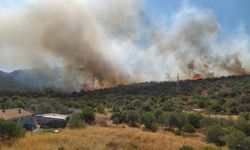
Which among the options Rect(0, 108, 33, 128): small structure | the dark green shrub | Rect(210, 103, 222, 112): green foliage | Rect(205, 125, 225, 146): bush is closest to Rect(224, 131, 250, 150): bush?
Rect(205, 125, 225, 146): bush

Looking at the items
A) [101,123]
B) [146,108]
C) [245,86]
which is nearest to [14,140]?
[101,123]

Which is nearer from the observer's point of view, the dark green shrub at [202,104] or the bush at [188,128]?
the bush at [188,128]

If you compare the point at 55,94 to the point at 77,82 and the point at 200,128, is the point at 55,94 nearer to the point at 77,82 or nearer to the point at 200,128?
the point at 77,82

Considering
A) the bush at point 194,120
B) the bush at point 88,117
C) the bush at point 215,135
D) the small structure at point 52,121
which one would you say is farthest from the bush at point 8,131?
the bush at point 194,120

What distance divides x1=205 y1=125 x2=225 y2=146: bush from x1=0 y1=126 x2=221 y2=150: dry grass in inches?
59.1

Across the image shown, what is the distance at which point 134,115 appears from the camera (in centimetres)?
5378

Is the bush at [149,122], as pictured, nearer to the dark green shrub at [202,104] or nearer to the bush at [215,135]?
the bush at [215,135]

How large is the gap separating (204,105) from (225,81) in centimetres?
3367

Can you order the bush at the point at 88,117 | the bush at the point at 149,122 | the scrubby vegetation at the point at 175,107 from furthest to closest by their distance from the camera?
1. the bush at the point at 88,117
2. the bush at the point at 149,122
3. the scrubby vegetation at the point at 175,107

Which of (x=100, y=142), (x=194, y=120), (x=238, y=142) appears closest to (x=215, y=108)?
(x=194, y=120)

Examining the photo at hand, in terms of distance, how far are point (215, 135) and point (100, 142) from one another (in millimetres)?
13104

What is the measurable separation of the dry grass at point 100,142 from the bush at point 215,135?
59.1 inches

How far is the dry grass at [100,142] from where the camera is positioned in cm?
3119

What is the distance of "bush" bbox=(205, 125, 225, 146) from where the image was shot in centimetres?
4038
